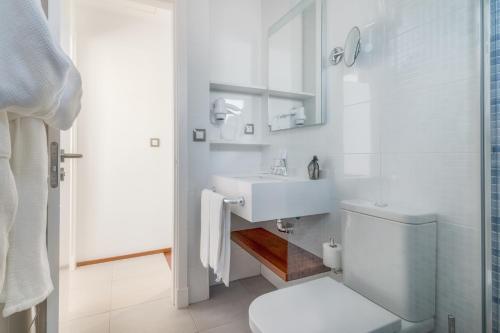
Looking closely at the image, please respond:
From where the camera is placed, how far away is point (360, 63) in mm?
1307

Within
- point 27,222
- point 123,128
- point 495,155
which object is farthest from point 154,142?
point 495,155

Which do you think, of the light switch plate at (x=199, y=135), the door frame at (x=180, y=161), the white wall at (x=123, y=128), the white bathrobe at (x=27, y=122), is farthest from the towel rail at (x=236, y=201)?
the white wall at (x=123, y=128)

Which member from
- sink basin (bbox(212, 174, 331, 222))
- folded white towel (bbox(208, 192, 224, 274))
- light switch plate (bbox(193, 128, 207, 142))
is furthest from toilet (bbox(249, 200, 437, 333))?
light switch plate (bbox(193, 128, 207, 142))

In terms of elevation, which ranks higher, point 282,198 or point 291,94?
point 291,94

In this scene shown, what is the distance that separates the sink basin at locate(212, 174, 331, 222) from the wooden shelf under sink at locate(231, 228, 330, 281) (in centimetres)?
27

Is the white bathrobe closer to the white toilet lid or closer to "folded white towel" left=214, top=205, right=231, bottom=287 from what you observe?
the white toilet lid

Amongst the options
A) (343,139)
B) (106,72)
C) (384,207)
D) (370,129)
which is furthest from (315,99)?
(106,72)

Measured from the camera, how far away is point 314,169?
5.05ft

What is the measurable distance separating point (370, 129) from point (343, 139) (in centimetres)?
18

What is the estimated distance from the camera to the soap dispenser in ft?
5.03

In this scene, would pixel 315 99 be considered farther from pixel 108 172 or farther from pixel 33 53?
pixel 108 172

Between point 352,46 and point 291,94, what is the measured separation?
1.95 ft

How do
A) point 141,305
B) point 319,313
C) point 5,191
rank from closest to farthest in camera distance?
point 5,191, point 319,313, point 141,305

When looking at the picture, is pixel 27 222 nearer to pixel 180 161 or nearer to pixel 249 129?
pixel 180 161
